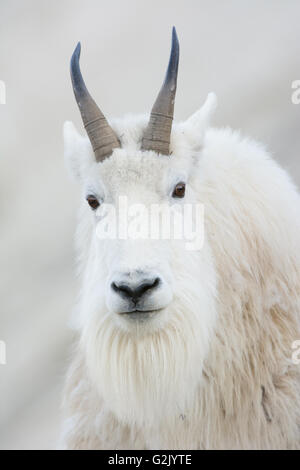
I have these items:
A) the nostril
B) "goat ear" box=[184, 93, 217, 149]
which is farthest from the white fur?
the nostril

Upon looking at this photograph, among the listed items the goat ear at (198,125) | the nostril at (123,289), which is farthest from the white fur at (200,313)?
the nostril at (123,289)

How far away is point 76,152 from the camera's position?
163 inches

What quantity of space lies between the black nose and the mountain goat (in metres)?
0.08

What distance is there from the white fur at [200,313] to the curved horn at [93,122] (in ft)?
0.24

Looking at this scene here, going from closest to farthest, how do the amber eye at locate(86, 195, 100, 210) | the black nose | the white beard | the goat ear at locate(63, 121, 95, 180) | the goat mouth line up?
the black nose
the goat mouth
the white beard
the amber eye at locate(86, 195, 100, 210)
the goat ear at locate(63, 121, 95, 180)

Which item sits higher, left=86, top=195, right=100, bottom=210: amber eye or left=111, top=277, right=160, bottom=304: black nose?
left=86, top=195, right=100, bottom=210: amber eye

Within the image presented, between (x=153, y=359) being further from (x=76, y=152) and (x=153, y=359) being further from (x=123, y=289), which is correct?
(x=76, y=152)

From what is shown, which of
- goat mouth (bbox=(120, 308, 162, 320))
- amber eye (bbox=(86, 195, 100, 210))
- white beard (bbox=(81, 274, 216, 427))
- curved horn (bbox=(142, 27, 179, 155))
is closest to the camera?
goat mouth (bbox=(120, 308, 162, 320))

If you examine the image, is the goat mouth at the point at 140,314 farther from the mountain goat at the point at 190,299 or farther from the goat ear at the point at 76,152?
the goat ear at the point at 76,152

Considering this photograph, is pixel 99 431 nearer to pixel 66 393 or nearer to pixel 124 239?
pixel 66 393

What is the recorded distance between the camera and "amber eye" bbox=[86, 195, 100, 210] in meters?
3.79

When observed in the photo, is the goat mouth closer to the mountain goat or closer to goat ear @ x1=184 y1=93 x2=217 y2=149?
the mountain goat

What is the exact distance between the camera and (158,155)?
363 centimetres

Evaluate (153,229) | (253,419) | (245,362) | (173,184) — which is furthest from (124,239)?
(253,419)
